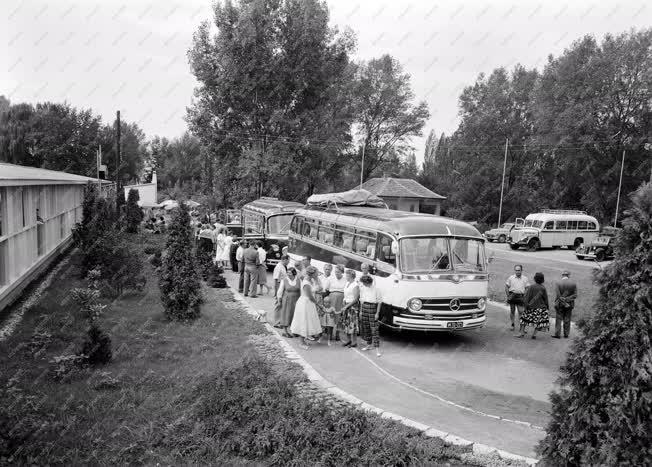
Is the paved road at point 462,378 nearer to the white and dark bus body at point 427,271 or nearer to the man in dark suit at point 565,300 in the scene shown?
the man in dark suit at point 565,300

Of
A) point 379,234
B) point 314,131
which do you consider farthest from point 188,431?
point 314,131

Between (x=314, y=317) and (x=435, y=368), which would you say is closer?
(x=435, y=368)

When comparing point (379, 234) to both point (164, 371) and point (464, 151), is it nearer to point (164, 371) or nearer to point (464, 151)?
point (164, 371)

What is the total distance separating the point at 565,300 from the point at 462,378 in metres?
4.14

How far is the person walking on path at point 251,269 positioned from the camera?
15.4 m

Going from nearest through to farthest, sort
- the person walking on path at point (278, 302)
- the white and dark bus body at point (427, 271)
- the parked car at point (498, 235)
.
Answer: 1. the white and dark bus body at point (427, 271)
2. the person walking on path at point (278, 302)
3. the parked car at point (498, 235)

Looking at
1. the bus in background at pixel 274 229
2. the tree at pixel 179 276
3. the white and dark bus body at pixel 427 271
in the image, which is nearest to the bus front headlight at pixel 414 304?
the white and dark bus body at pixel 427 271

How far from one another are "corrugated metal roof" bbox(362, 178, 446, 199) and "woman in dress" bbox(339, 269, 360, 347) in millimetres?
40795

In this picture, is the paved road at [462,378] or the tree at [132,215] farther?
the tree at [132,215]

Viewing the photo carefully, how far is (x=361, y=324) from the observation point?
1091 centimetres

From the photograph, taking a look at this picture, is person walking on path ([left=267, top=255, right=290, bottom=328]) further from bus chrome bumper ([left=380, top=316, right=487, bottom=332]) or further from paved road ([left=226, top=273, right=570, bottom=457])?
bus chrome bumper ([left=380, top=316, right=487, bottom=332])

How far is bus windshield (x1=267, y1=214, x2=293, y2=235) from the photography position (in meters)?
20.9

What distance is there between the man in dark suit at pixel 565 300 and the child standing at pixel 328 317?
517cm

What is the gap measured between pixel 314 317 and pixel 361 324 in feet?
3.32
